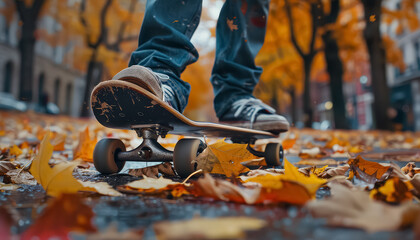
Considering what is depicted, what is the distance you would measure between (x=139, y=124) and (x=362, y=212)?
3.46 feet

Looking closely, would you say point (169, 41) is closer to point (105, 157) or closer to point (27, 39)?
point (105, 157)

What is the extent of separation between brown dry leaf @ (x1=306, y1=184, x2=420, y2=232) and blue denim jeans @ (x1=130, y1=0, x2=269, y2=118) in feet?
3.63

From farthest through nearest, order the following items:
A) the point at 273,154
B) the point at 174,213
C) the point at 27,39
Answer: the point at 27,39, the point at 273,154, the point at 174,213

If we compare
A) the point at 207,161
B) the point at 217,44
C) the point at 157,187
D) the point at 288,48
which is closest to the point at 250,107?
the point at 217,44

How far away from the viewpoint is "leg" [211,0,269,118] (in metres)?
2.33

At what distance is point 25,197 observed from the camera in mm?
988

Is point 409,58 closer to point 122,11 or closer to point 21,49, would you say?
point 122,11

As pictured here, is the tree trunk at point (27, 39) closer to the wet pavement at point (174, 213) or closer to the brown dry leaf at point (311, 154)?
the brown dry leaf at point (311, 154)

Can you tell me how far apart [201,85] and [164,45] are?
20.7 meters

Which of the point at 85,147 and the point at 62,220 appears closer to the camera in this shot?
the point at 62,220

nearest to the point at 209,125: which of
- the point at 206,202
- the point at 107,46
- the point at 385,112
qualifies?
the point at 206,202

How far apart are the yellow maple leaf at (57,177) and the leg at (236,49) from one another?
1413mm

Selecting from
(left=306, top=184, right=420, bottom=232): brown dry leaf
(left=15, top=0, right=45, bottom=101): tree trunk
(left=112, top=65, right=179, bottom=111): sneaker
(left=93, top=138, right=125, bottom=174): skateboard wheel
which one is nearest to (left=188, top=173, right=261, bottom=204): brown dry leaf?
(left=306, top=184, right=420, bottom=232): brown dry leaf

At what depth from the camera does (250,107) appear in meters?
2.13
